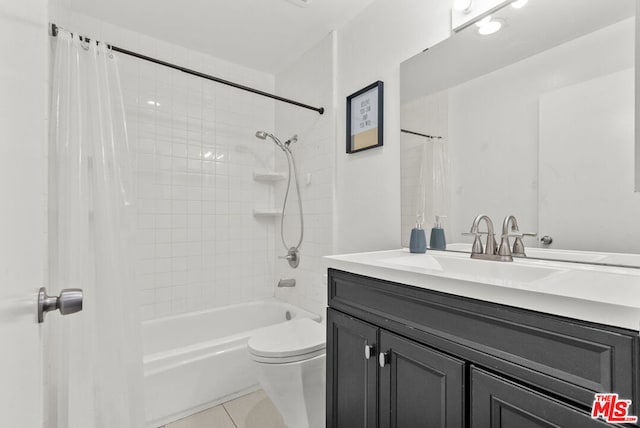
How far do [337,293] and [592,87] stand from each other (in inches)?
43.2

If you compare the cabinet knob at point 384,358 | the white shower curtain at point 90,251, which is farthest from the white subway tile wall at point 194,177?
the cabinet knob at point 384,358

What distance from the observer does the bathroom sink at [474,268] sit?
876 mm

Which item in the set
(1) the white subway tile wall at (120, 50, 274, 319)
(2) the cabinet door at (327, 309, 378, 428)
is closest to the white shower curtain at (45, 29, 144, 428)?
(2) the cabinet door at (327, 309, 378, 428)

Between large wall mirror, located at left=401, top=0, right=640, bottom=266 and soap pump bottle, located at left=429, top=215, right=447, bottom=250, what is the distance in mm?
25

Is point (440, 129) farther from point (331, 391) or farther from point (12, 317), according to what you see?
point (12, 317)

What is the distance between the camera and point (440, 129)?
1504mm

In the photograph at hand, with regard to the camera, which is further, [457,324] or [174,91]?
[174,91]

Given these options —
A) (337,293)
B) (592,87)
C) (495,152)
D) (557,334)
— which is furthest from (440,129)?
(557,334)

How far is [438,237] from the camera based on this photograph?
147 cm

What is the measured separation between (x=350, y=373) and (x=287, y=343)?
0.50 m

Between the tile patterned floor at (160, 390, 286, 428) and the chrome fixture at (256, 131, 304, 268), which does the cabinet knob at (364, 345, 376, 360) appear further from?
the chrome fixture at (256, 131, 304, 268)

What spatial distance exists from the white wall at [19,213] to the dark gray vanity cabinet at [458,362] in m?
0.82

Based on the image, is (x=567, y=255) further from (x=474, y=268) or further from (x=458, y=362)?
(x=458, y=362)

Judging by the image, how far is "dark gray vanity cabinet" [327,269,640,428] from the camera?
61 centimetres
